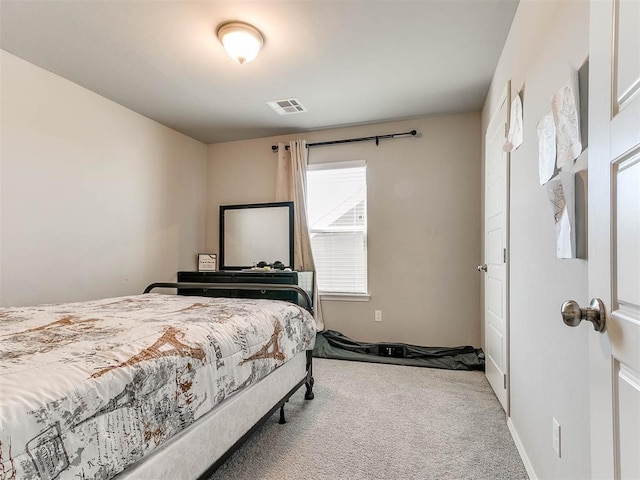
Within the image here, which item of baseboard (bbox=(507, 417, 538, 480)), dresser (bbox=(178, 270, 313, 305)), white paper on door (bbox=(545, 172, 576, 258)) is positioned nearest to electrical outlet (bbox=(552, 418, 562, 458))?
baseboard (bbox=(507, 417, 538, 480))

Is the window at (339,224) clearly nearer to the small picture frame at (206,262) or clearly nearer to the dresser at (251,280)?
the dresser at (251,280)

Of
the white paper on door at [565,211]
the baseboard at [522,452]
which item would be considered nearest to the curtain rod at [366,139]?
the white paper on door at [565,211]

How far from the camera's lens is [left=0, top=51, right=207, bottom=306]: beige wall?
2521mm

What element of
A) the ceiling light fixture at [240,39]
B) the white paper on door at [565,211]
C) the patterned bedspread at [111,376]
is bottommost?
the patterned bedspread at [111,376]

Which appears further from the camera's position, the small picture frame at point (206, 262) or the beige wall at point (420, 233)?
the small picture frame at point (206, 262)

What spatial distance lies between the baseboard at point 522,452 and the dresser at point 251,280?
1.82 m

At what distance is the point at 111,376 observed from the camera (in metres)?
Answer: 1.04

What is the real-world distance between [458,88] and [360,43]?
46.2 inches

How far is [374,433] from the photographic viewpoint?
6.88ft

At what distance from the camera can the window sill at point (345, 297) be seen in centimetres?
394

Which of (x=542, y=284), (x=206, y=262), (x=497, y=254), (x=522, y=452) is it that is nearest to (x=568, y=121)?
(x=542, y=284)

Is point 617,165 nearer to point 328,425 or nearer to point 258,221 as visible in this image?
point 328,425

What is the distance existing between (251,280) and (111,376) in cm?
255

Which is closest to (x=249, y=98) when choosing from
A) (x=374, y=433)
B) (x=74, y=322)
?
(x=74, y=322)
